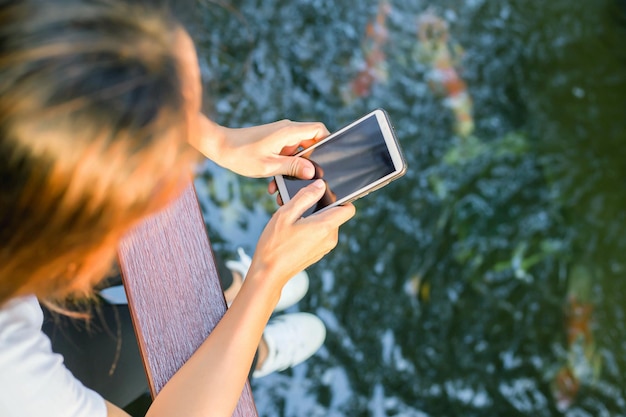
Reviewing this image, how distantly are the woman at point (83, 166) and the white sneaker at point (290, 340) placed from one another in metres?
0.62

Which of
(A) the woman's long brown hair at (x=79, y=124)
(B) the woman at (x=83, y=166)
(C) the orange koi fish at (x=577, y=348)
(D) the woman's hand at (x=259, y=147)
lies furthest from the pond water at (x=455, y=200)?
(A) the woman's long brown hair at (x=79, y=124)

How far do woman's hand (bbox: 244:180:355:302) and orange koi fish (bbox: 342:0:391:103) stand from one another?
97cm

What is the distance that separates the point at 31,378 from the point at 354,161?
541 mm

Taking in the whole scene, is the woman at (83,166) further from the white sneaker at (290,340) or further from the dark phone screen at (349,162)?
the white sneaker at (290,340)

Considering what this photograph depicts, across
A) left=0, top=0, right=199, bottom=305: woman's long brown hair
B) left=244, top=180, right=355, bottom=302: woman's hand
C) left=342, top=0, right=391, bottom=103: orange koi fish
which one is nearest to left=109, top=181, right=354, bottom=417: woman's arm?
left=244, top=180, right=355, bottom=302: woman's hand

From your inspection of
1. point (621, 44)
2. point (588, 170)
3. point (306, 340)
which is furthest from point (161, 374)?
point (621, 44)

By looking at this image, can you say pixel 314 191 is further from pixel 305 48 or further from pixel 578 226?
pixel 578 226

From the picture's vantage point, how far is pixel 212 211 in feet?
5.23

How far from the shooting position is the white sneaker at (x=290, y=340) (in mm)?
1353

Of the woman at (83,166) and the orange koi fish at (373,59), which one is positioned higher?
the woman at (83,166)

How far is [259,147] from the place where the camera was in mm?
910

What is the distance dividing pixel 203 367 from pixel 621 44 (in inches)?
72.8

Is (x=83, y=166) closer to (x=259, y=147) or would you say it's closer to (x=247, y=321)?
(x=247, y=321)

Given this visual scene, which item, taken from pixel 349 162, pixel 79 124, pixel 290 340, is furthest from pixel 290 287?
pixel 79 124
